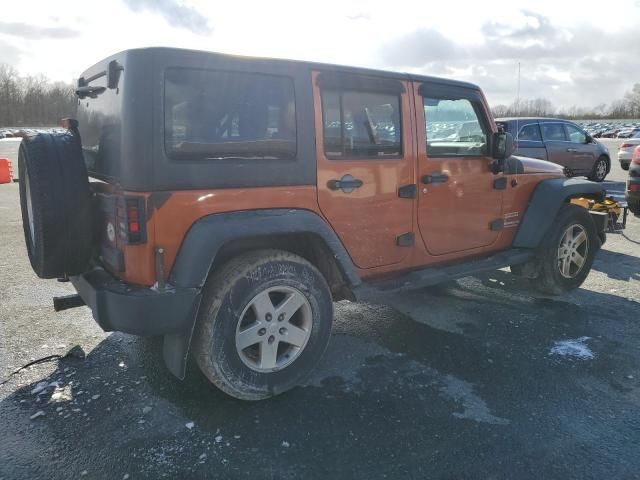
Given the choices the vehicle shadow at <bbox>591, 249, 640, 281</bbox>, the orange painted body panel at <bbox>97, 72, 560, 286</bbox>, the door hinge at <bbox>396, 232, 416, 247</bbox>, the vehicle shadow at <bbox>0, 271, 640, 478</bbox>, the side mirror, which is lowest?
the vehicle shadow at <bbox>0, 271, 640, 478</bbox>

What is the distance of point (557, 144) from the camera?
1132 centimetres

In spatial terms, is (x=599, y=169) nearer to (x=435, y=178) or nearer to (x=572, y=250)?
(x=572, y=250)

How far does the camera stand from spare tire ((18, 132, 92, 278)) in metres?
2.77

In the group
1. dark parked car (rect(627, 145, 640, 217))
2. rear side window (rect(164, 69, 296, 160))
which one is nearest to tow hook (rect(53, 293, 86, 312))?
rear side window (rect(164, 69, 296, 160))

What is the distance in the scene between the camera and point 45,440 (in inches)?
105

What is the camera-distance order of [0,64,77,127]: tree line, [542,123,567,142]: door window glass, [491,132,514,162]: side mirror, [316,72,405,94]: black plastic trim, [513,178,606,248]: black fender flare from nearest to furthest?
1. [316,72,405,94]: black plastic trim
2. [491,132,514,162]: side mirror
3. [513,178,606,248]: black fender flare
4. [542,123,567,142]: door window glass
5. [0,64,77,127]: tree line

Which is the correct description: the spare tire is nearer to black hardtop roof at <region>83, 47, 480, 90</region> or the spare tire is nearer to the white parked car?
black hardtop roof at <region>83, 47, 480, 90</region>

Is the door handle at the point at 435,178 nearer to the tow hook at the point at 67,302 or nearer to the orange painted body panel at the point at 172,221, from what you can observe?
the orange painted body panel at the point at 172,221

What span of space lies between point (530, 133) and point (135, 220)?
32.6 feet

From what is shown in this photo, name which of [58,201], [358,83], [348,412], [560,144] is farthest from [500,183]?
[560,144]

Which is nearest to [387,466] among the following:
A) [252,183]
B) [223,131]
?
[252,183]

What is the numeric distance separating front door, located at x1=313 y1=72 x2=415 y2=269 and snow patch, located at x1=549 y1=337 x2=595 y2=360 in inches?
54.2

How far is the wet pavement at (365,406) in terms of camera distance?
2500mm

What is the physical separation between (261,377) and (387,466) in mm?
Answer: 935
